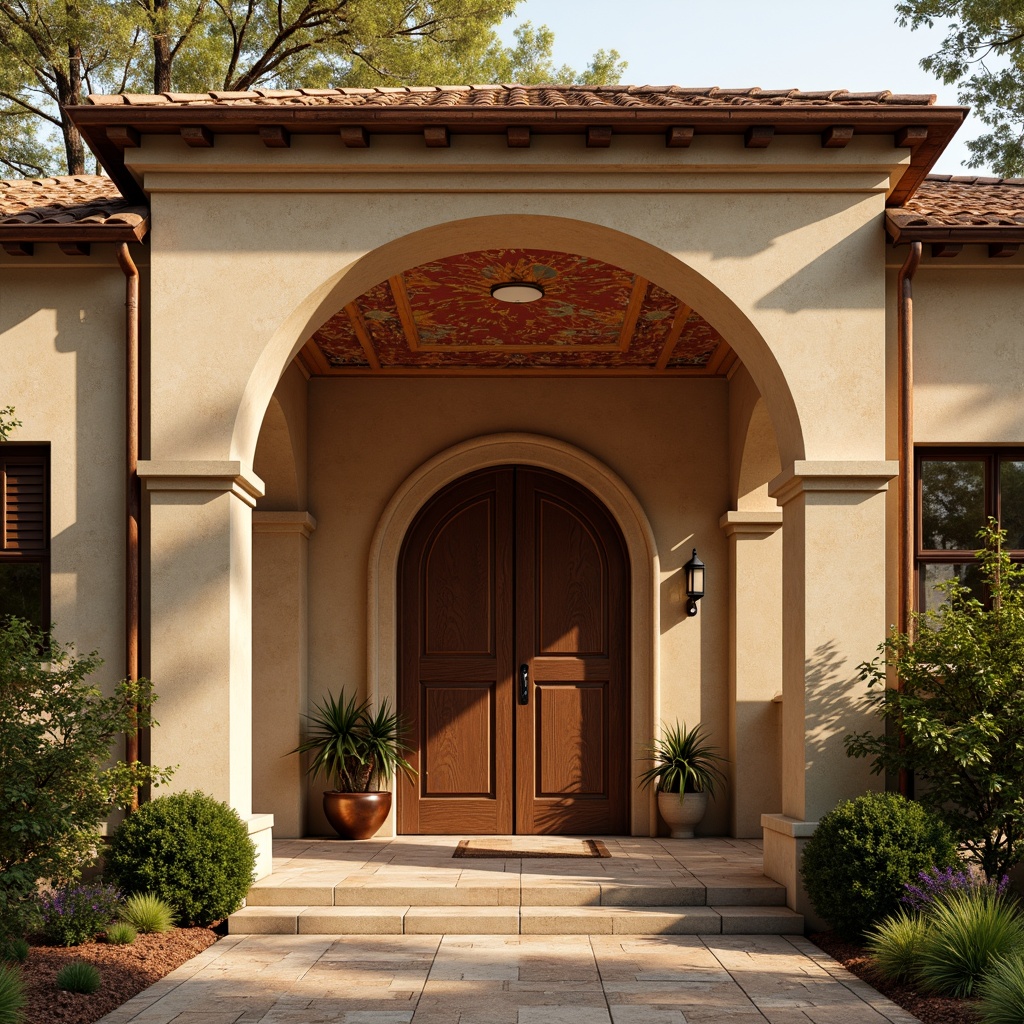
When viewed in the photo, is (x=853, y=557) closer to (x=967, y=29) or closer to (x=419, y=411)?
(x=419, y=411)

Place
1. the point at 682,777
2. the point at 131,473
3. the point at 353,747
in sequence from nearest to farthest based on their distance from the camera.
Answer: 1. the point at 131,473
2. the point at 353,747
3. the point at 682,777

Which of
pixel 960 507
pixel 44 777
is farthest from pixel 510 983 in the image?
pixel 960 507

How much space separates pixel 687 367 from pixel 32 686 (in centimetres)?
646

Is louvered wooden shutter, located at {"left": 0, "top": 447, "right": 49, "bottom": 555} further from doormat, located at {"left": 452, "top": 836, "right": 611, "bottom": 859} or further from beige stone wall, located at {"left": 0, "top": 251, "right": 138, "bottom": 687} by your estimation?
doormat, located at {"left": 452, "top": 836, "right": 611, "bottom": 859}

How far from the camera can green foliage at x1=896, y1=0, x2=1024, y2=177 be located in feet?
48.8

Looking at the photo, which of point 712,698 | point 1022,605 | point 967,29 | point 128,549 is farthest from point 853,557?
point 967,29

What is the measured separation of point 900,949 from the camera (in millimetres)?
5949

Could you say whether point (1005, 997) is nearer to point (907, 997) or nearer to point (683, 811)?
point (907, 997)

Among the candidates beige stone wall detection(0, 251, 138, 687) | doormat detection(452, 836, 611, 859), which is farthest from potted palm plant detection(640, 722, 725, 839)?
beige stone wall detection(0, 251, 138, 687)

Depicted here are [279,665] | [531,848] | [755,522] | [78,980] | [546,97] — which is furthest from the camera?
[755,522]

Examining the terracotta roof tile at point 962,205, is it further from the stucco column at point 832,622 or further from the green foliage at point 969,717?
the green foliage at point 969,717

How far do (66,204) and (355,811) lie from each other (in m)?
5.14

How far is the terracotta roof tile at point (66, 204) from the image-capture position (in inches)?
301

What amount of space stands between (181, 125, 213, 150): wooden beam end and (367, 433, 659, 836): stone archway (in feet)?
12.6
